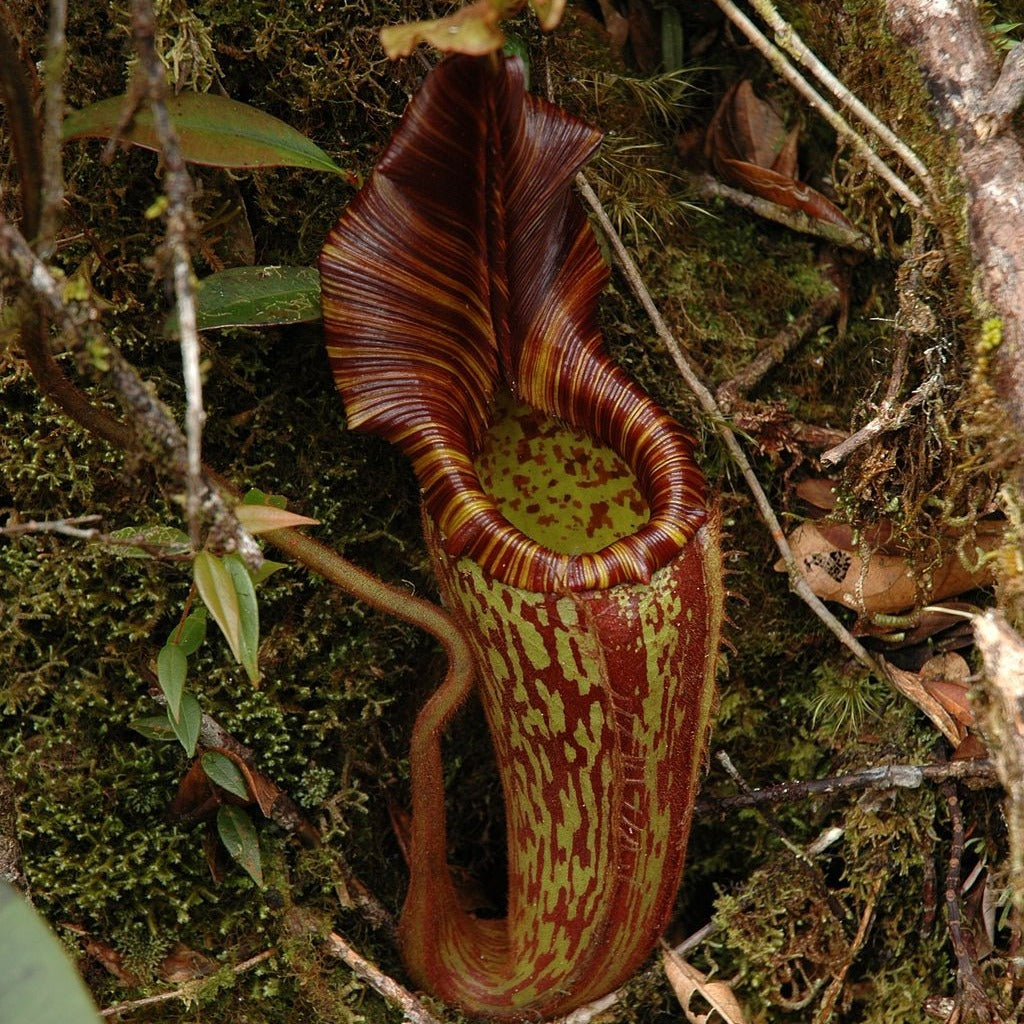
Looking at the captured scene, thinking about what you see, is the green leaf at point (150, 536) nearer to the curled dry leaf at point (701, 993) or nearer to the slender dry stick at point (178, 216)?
the slender dry stick at point (178, 216)

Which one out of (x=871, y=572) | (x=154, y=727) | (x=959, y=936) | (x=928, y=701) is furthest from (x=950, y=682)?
(x=154, y=727)

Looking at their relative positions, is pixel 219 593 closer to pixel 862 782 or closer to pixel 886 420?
pixel 886 420

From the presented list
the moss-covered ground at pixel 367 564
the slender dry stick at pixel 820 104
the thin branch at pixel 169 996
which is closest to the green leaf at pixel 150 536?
the moss-covered ground at pixel 367 564

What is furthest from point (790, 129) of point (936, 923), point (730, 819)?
point (936, 923)

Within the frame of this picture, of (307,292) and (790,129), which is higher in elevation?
(790,129)

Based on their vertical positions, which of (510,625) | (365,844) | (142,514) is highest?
(510,625)

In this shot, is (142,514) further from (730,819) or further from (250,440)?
(730,819)

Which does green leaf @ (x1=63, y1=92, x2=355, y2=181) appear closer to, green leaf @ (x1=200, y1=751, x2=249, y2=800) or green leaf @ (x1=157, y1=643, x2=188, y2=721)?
green leaf @ (x1=157, y1=643, x2=188, y2=721)
